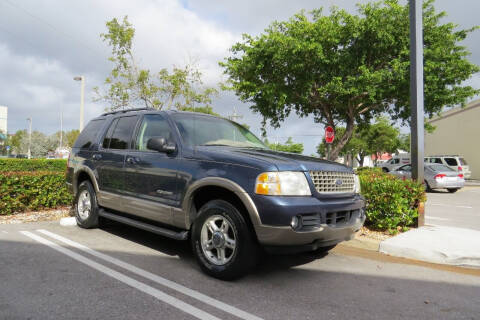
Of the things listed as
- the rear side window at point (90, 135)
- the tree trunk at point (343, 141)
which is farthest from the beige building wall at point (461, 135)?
the rear side window at point (90, 135)

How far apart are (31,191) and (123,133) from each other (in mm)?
3521

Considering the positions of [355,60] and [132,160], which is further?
[355,60]

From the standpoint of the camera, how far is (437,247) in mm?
4676

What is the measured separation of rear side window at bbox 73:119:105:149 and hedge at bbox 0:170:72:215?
5.88ft

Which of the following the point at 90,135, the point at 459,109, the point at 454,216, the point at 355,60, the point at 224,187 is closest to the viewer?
the point at 224,187

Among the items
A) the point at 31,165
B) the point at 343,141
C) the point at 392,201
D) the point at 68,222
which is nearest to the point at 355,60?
the point at 343,141

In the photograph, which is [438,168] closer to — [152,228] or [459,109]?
[152,228]

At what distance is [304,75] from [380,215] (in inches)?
446

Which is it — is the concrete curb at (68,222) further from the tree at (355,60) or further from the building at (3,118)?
the building at (3,118)

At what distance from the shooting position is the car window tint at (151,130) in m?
4.60

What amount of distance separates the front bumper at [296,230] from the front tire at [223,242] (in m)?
0.20

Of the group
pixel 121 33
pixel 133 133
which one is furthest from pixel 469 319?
pixel 121 33

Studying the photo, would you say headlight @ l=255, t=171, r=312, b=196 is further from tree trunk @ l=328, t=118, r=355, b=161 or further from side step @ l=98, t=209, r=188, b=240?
tree trunk @ l=328, t=118, r=355, b=161

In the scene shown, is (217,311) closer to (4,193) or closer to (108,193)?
(108,193)
